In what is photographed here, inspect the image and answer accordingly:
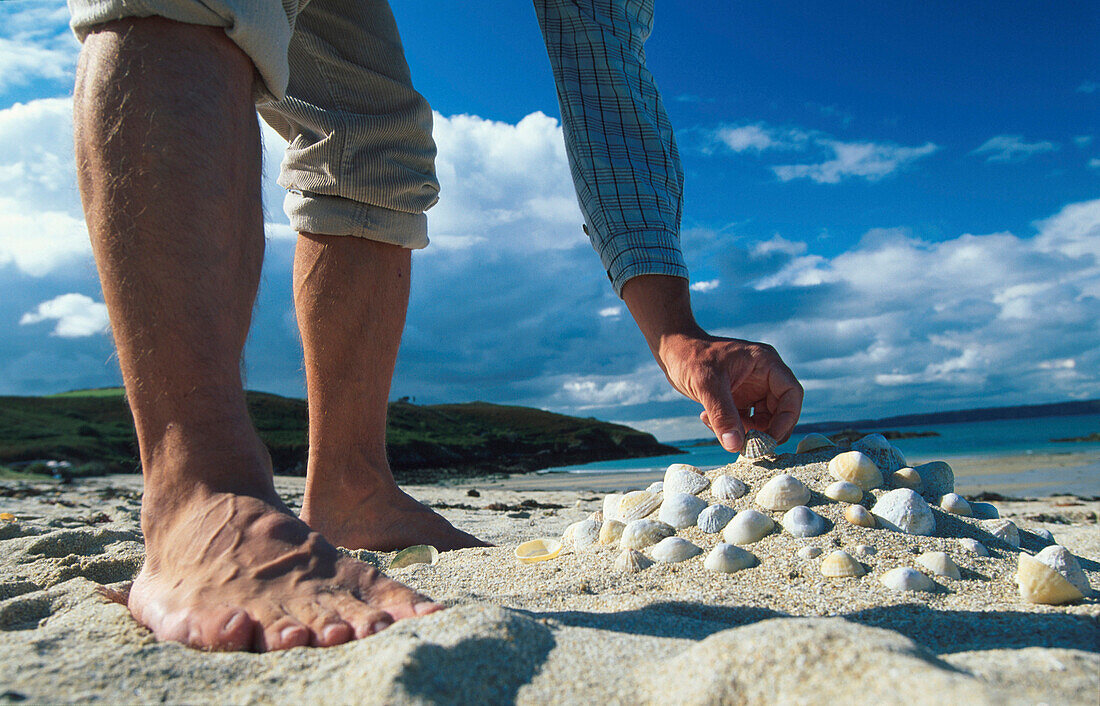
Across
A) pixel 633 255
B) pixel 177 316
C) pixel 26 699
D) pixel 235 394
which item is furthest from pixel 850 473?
pixel 26 699

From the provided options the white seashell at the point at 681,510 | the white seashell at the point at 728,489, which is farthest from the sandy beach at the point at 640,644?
the white seashell at the point at 728,489

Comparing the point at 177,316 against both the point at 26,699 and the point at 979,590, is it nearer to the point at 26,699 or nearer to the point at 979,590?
the point at 26,699

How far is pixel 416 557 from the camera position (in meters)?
2.04

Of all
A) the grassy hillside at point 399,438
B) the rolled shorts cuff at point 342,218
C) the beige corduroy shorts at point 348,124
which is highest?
the beige corduroy shorts at point 348,124

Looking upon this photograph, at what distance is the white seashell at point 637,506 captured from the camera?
2.17m

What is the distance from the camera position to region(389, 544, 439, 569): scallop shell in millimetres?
2018

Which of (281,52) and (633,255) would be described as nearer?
(281,52)

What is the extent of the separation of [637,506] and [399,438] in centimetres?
Answer: 1298

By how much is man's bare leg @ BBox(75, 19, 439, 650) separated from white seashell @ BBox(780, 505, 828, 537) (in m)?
1.14

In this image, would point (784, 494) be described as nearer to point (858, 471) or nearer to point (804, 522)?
point (804, 522)

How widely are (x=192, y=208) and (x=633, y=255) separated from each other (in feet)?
5.04

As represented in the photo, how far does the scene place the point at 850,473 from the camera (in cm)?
200

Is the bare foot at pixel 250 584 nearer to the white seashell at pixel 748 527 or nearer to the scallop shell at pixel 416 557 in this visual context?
the scallop shell at pixel 416 557

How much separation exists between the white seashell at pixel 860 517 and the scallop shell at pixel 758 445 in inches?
14.6
